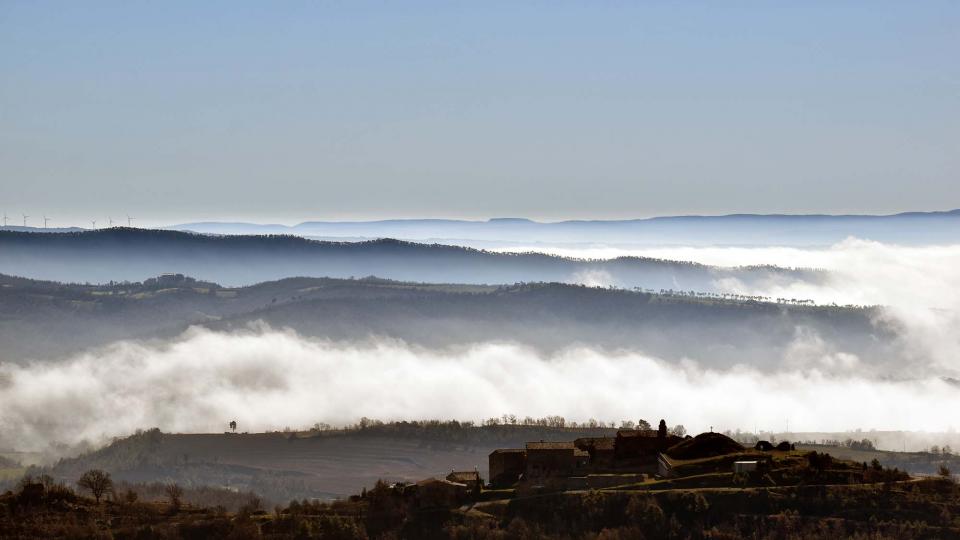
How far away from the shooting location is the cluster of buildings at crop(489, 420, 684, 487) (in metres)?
158

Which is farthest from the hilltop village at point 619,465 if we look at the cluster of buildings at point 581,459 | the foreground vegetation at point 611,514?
the foreground vegetation at point 611,514

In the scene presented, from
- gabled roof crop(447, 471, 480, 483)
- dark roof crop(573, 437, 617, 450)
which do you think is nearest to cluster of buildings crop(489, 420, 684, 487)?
dark roof crop(573, 437, 617, 450)

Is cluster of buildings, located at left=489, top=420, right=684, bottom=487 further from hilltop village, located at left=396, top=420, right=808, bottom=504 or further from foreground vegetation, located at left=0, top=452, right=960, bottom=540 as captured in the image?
foreground vegetation, located at left=0, top=452, right=960, bottom=540

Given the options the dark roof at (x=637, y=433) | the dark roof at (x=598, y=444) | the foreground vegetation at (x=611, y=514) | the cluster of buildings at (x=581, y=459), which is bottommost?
the foreground vegetation at (x=611, y=514)

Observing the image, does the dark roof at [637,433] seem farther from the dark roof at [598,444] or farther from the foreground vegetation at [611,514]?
the foreground vegetation at [611,514]

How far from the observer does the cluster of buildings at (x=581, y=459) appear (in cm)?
15762

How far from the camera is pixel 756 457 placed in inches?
5846

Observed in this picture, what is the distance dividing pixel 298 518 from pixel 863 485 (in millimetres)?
55968

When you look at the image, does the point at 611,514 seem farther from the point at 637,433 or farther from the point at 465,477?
the point at 637,433

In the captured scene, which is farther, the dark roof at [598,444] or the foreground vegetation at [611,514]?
the dark roof at [598,444]

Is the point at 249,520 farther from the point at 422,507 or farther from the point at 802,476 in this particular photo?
the point at 802,476

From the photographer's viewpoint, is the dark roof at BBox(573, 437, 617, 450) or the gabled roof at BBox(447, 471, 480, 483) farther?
the dark roof at BBox(573, 437, 617, 450)

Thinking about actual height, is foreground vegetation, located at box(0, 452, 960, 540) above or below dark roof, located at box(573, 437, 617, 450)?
below

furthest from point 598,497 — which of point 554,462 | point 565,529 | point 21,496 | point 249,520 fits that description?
point 21,496
